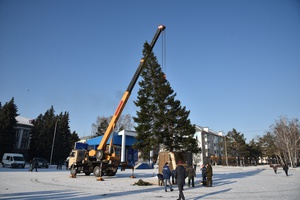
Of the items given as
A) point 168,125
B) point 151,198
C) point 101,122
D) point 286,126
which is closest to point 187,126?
point 168,125

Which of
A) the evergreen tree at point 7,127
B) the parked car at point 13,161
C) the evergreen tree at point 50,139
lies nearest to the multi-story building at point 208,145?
the evergreen tree at point 50,139

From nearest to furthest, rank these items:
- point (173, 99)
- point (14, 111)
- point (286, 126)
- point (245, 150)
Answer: point (173, 99)
point (286, 126)
point (14, 111)
point (245, 150)

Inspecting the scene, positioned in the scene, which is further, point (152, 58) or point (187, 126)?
point (152, 58)

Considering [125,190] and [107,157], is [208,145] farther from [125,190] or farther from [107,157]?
[125,190]

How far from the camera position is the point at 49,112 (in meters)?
66.4

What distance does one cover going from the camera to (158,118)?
25047mm

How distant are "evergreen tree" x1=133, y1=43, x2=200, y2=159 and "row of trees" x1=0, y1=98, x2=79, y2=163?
32855 millimetres

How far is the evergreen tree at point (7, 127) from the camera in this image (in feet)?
161

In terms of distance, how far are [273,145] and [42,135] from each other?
2874 inches

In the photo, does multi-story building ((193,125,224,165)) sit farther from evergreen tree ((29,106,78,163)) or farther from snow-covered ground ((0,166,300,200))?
snow-covered ground ((0,166,300,200))

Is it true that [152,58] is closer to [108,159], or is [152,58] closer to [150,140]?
[150,140]

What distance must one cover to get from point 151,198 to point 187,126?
1560cm

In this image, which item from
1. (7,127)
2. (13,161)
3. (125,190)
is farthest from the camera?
(7,127)

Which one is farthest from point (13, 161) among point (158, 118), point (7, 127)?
point (158, 118)
